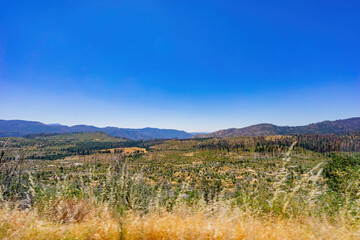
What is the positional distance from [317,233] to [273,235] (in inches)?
23.2

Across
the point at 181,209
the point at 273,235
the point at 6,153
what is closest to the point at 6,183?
the point at 6,153

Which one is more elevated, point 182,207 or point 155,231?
point 155,231

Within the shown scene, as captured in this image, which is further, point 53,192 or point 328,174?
point 328,174

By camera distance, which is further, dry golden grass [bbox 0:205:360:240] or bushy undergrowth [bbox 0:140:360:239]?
bushy undergrowth [bbox 0:140:360:239]

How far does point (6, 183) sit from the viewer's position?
185 inches

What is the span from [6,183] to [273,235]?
686cm

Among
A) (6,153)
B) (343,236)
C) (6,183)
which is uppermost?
(6,153)

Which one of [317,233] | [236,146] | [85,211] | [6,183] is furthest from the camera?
[236,146]

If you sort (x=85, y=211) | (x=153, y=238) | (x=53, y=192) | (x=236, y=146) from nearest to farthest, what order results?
(x=153, y=238), (x=85, y=211), (x=53, y=192), (x=236, y=146)

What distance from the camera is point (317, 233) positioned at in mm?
2158

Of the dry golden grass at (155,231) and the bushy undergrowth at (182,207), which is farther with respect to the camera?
the bushy undergrowth at (182,207)

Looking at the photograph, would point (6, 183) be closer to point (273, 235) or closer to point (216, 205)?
point (216, 205)

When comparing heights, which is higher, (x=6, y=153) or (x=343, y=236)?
(x=6, y=153)

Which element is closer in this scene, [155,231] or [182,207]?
[155,231]
